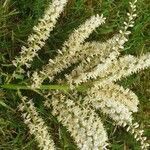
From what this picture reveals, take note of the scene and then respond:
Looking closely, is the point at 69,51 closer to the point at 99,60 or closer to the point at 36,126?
the point at 99,60

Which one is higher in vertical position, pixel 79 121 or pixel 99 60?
pixel 99 60

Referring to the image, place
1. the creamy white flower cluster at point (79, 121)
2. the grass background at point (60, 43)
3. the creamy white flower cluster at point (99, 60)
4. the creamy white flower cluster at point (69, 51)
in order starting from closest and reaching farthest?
the creamy white flower cluster at point (99, 60) → the creamy white flower cluster at point (79, 121) → the creamy white flower cluster at point (69, 51) → the grass background at point (60, 43)

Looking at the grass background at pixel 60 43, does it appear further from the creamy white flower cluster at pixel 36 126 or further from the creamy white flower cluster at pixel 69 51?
the creamy white flower cluster at pixel 69 51

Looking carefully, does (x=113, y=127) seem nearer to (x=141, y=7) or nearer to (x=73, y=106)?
(x=73, y=106)

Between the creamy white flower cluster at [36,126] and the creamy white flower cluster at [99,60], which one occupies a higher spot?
the creamy white flower cluster at [99,60]

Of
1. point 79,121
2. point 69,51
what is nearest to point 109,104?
point 79,121

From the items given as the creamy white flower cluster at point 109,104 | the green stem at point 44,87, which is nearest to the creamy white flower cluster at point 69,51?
the green stem at point 44,87

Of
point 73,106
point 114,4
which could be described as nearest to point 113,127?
point 73,106

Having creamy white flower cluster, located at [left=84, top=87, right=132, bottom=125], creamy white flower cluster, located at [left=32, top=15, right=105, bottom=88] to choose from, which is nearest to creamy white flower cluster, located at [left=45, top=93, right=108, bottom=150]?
creamy white flower cluster, located at [left=84, top=87, right=132, bottom=125]

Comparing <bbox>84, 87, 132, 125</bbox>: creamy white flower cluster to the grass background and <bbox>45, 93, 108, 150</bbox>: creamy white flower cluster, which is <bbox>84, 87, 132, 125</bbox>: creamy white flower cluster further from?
the grass background
